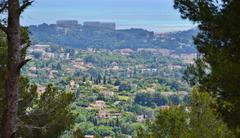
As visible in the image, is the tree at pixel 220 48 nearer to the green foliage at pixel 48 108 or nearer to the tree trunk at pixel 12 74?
the tree trunk at pixel 12 74

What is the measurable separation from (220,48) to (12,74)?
408cm

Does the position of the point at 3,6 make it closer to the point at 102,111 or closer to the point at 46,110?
the point at 46,110

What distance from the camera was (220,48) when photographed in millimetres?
8820

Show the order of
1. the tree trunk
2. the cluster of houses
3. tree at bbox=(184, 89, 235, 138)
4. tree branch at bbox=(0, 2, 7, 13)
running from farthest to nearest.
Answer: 1. the cluster of houses
2. tree at bbox=(184, 89, 235, 138)
3. tree branch at bbox=(0, 2, 7, 13)
4. the tree trunk

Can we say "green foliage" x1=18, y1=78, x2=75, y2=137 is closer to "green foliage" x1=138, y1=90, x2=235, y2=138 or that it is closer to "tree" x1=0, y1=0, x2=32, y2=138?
"green foliage" x1=138, y1=90, x2=235, y2=138

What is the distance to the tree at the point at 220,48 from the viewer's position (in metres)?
7.98

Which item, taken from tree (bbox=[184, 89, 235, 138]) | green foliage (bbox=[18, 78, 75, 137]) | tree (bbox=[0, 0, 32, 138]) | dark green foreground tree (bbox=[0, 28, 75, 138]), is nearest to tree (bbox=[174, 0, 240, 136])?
tree (bbox=[0, 0, 32, 138])

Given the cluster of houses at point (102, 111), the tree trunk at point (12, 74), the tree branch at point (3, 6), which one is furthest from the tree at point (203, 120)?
the cluster of houses at point (102, 111)

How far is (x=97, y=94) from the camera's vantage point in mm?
101125

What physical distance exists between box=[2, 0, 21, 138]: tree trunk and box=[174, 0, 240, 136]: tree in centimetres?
322

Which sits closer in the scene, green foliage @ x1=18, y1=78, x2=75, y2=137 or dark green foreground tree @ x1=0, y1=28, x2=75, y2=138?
dark green foreground tree @ x1=0, y1=28, x2=75, y2=138

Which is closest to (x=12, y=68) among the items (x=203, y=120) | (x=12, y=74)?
(x=12, y=74)

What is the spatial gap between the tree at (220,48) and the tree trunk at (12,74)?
3.22 m

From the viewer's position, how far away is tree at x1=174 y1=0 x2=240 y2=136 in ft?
26.2
